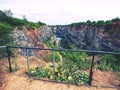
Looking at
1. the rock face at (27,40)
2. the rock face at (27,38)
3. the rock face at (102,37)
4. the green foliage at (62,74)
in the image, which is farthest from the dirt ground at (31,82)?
the rock face at (102,37)

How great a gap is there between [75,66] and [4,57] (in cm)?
316

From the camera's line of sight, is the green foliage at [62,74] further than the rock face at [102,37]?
No

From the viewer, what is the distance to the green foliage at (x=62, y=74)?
6.11m

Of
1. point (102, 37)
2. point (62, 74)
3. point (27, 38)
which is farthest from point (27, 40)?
point (102, 37)

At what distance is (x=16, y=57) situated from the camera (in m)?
8.68

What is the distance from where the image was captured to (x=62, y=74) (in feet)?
20.8

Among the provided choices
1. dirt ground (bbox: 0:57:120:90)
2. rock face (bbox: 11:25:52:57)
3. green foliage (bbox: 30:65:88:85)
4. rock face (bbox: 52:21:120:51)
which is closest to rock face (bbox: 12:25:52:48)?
rock face (bbox: 11:25:52:57)

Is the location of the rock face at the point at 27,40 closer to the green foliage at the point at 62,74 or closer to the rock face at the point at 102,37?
the green foliage at the point at 62,74

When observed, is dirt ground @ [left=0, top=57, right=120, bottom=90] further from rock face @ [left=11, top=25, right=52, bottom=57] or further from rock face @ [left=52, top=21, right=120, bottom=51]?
rock face @ [left=52, top=21, right=120, bottom=51]

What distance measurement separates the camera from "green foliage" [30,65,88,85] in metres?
6.11

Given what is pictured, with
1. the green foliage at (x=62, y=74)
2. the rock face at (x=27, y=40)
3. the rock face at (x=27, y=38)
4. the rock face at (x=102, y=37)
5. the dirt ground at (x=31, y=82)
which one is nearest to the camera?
the dirt ground at (x=31, y=82)

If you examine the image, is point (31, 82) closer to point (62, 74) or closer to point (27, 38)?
point (62, 74)

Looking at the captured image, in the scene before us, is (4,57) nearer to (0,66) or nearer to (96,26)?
(0,66)

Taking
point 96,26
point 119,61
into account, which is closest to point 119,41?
point 96,26
